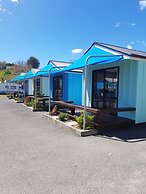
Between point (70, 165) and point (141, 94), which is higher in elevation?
point (141, 94)

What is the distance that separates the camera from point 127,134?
6598 mm

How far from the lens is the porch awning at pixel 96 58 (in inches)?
275

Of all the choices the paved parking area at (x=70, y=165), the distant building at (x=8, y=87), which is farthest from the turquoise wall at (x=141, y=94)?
the distant building at (x=8, y=87)

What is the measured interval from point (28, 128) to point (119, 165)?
4566mm

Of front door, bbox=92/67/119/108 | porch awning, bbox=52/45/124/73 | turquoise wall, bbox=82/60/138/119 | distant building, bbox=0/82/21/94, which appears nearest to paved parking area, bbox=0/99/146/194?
turquoise wall, bbox=82/60/138/119

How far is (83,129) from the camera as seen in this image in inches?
263

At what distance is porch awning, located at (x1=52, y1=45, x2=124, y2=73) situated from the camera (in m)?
6.98

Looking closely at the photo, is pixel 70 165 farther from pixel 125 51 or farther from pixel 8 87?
pixel 8 87

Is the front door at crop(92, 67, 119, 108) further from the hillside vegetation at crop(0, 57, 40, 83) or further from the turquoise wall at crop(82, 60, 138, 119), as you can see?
the hillside vegetation at crop(0, 57, 40, 83)

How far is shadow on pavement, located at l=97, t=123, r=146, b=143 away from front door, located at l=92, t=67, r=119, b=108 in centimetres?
196

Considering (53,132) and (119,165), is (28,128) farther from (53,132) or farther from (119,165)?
(119,165)

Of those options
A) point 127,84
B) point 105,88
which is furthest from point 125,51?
point 105,88

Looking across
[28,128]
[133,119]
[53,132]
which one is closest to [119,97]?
[133,119]

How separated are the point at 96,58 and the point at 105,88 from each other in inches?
92.9
